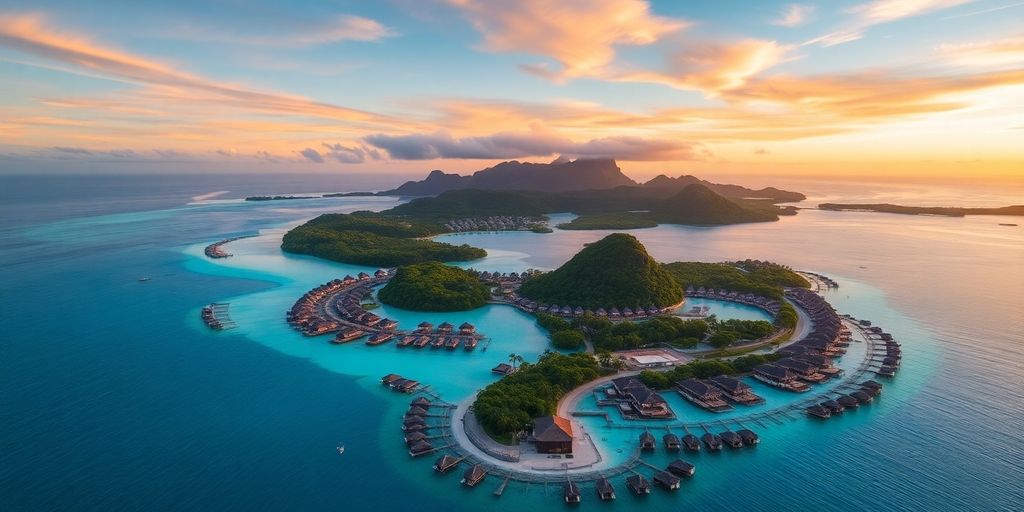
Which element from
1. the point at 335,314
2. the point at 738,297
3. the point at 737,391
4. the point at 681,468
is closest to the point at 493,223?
the point at 738,297

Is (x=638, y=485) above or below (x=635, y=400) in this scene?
below

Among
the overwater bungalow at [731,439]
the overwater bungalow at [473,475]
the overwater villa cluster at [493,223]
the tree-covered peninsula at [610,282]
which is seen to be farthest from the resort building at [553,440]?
the overwater villa cluster at [493,223]

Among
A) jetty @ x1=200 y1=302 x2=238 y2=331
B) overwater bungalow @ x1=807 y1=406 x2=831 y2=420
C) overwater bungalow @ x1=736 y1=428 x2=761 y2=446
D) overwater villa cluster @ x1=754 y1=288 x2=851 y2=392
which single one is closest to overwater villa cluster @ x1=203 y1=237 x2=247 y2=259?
jetty @ x1=200 y1=302 x2=238 y2=331

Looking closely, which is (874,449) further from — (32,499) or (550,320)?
(32,499)

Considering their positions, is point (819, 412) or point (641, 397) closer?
point (819, 412)

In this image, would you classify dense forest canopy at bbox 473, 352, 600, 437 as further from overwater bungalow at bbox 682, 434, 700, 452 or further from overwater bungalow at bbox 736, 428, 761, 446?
overwater bungalow at bbox 736, 428, 761, 446

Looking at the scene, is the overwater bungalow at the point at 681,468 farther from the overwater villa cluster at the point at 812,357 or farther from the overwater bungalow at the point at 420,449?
the overwater villa cluster at the point at 812,357

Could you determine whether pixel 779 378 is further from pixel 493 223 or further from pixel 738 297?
pixel 493 223
